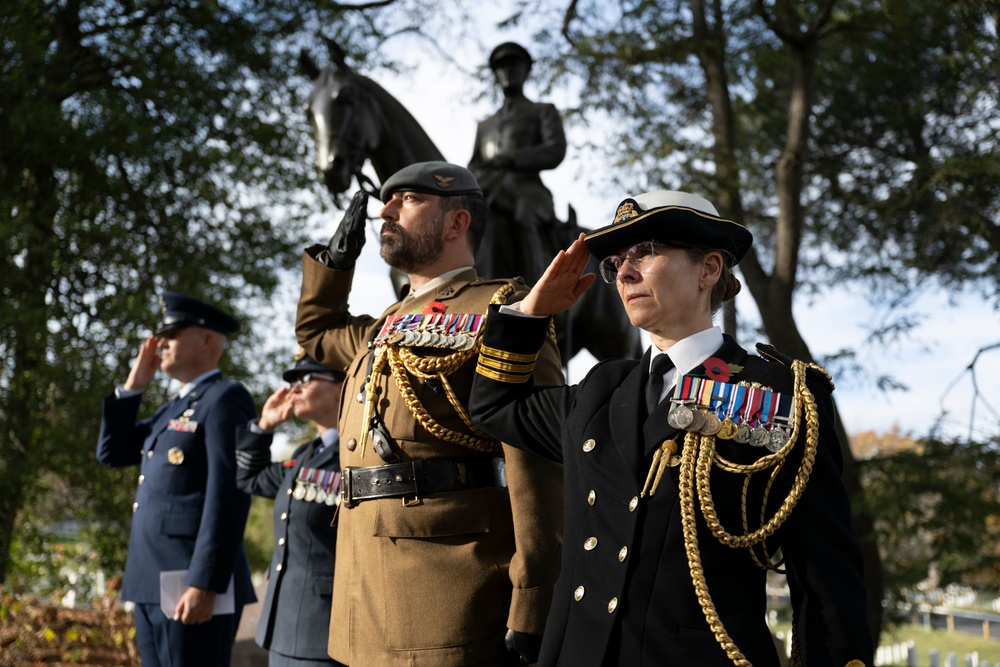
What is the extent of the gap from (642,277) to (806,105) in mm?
9466

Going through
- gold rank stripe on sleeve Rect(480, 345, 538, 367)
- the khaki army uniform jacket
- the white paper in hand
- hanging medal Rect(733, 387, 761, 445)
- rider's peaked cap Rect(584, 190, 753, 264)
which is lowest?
the white paper in hand

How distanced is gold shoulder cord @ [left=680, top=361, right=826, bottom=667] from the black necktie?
6.1 inches

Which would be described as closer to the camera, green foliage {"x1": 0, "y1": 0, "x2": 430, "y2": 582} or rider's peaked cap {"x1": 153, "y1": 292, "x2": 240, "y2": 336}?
rider's peaked cap {"x1": 153, "y1": 292, "x2": 240, "y2": 336}

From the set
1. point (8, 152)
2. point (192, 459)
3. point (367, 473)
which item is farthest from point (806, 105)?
point (367, 473)

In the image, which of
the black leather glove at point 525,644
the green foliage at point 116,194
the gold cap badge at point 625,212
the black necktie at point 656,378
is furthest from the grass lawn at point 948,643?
the gold cap badge at point 625,212

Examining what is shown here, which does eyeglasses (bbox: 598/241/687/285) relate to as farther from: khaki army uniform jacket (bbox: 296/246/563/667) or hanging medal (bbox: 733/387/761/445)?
khaki army uniform jacket (bbox: 296/246/563/667)

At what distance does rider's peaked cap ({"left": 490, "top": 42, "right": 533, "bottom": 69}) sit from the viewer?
6074 mm

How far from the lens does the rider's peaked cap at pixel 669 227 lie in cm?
203

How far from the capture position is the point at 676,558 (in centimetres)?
191

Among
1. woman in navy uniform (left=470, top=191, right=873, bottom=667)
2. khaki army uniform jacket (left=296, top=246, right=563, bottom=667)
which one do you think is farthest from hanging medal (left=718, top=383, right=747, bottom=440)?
khaki army uniform jacket (left=296, top=246, right=563, bottom=667)

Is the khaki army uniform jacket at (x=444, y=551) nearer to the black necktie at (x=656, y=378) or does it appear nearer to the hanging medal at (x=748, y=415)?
the black necktie at (x=656, y=378)

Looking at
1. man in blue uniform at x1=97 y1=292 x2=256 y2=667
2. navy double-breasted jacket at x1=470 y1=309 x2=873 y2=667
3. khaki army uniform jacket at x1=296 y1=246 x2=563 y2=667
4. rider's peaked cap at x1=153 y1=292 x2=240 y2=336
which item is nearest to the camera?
navy double-breasted jacket at x1=470 y1=309 x2=873 y2=667

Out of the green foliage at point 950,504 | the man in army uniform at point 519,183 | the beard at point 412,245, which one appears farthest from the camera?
the green foliage at point 950,504

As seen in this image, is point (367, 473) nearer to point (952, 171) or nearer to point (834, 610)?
point (834, 610)
